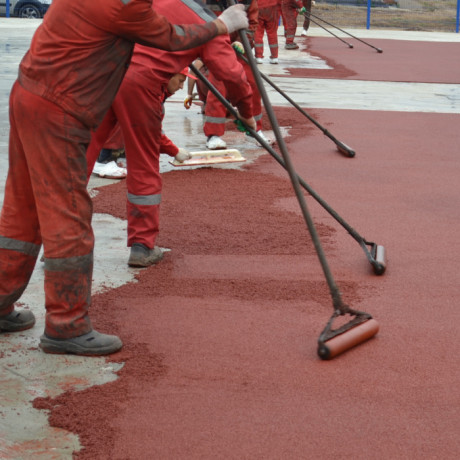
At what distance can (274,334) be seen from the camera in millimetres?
3865

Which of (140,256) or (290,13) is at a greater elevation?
(290,13)

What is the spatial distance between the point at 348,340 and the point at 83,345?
3.75ft

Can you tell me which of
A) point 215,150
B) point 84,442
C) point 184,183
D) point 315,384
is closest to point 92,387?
point 84,442

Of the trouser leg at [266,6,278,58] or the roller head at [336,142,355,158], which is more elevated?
the trouser leg at [266,6,278,58]

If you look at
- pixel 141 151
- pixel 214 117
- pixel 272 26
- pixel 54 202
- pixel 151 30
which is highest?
pixel 151 30

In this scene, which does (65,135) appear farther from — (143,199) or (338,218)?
(338,218)

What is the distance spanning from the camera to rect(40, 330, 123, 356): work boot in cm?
356

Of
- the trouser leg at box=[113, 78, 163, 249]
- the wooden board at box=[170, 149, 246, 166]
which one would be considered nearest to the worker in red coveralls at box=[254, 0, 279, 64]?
the wooden board at box=[170, 149, 246, 166]

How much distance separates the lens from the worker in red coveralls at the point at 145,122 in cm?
469

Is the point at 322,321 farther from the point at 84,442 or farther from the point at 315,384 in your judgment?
the point at 84,442

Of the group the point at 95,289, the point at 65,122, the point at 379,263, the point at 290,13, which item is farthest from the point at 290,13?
the point at 65,122

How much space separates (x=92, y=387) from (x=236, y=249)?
199 centimetres

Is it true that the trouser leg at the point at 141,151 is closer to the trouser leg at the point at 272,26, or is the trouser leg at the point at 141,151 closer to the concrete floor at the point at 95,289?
the concrete floor at the point at 95,289

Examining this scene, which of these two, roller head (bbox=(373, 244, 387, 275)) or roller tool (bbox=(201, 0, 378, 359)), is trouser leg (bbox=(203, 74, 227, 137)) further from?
roller tool (bbox=(201, 0, 378, 359))
